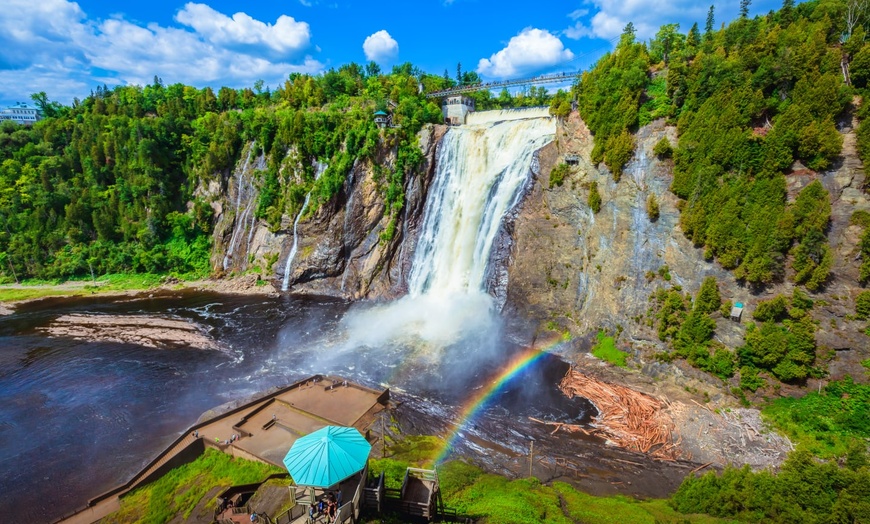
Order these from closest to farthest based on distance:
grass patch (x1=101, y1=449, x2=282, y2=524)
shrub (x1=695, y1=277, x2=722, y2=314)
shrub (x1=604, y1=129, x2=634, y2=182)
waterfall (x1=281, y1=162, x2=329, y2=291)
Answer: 1. grass patch (x1=101, y1=449, x2=282, y2=524)
2. shrub (x1=695, y1=277, x2=722, y2=314)
3. shrub (x1=604, y1=129, x2=634, y2=182)
4. waterfall (x1=281, y1=162, x2=329, y2=291)

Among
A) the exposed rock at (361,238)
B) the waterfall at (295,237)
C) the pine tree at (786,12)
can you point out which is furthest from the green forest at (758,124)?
the waterfall at (295,237)

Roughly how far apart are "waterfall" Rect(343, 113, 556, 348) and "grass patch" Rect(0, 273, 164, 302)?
99.4ft

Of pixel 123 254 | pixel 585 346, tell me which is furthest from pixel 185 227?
pixel 585 346

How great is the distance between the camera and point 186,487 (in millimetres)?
17297

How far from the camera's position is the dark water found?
19500 millimetres

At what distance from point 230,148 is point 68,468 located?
148 ft

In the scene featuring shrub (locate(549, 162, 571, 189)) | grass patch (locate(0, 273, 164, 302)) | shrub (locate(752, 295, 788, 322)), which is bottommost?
grass patch (locate(0, 273, 164, 302))

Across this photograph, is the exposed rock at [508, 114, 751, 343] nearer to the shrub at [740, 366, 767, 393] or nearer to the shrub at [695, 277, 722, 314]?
the shrub at [695, 277, 722, 314]

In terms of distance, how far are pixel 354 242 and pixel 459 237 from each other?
13.0 meters

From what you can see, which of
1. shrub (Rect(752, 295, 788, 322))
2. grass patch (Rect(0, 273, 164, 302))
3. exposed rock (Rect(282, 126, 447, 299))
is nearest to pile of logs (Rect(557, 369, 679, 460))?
shrub (Rect(752, 295, 788, 322))

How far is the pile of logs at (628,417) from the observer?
2044 centimetres

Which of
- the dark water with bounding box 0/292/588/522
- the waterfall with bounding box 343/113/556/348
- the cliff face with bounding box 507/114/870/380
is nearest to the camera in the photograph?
the dark water with bounding box 0/292/588/522

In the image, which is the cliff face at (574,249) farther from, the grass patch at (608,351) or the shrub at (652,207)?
the grass patch at (608,351)

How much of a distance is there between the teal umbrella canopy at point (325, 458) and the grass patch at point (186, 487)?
6214 mm
